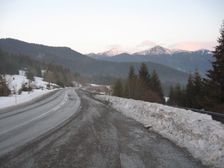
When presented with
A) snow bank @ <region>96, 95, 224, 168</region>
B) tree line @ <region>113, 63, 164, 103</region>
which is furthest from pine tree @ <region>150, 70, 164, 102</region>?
snow bank @ <region>96, 95, 224, 168</region>

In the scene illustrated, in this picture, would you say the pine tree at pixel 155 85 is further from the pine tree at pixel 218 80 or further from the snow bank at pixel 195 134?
the snow bank at pixel 195 134

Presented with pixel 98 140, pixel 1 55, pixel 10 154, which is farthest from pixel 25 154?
pixel 1 55

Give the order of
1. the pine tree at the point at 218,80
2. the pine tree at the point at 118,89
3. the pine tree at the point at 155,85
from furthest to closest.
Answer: the pine tree at the point at 118,89 → the pine tree at the point at 155,85 → the pine tree at the point at 218,80

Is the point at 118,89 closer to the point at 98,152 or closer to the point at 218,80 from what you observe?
the point at 218,80

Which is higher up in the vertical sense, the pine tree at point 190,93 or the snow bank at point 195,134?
the snow bank at point 195,134

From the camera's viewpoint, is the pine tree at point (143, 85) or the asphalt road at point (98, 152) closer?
the asphalt road at point (98, 152)

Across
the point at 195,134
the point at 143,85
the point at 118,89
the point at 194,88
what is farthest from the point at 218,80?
the point at 118,89

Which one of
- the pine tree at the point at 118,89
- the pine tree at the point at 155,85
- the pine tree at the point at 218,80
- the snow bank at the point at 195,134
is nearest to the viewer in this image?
the snow bank at the point at 195,134

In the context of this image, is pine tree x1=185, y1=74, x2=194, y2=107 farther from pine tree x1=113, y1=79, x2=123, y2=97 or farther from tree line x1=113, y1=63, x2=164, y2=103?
pine tree x1=113, y1=79, x2=123, y2=97

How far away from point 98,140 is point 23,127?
4.38 metres

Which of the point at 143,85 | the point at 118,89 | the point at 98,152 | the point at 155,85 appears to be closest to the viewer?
the point at 98,152

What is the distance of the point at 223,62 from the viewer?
30.1 metres

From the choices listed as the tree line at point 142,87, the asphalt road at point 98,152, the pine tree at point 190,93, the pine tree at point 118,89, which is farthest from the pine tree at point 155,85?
the asphalt road at point 98,152

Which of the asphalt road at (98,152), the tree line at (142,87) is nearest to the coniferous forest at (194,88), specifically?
the tree line at (142,87)
